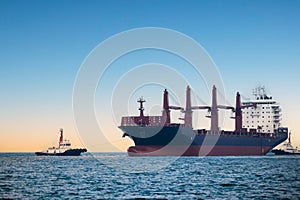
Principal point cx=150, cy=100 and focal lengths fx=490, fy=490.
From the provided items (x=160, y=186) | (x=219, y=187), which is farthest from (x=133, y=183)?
(x=219, y=187)

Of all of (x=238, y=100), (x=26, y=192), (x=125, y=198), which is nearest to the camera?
(x=125, y=198)

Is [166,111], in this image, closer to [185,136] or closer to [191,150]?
[185,136]

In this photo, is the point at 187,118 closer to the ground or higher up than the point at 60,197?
higher up

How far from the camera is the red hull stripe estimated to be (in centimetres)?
8950

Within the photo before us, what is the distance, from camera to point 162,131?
86.4 m

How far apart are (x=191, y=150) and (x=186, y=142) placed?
3455mm

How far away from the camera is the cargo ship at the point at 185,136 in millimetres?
87875

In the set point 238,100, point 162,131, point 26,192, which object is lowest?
point 26,192

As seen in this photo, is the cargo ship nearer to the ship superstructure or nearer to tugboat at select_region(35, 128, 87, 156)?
the ship superstructure

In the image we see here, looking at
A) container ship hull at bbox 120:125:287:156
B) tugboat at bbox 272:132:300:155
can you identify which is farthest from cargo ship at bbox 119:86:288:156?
tugboat at bbox 272:132:300:155

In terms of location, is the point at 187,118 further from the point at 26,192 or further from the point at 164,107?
the point at 26,192

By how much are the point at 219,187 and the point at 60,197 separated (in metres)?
11.5

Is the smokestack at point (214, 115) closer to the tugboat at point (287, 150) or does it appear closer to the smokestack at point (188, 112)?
the smokestack at point (188, 112)

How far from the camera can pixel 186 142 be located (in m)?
89.7
